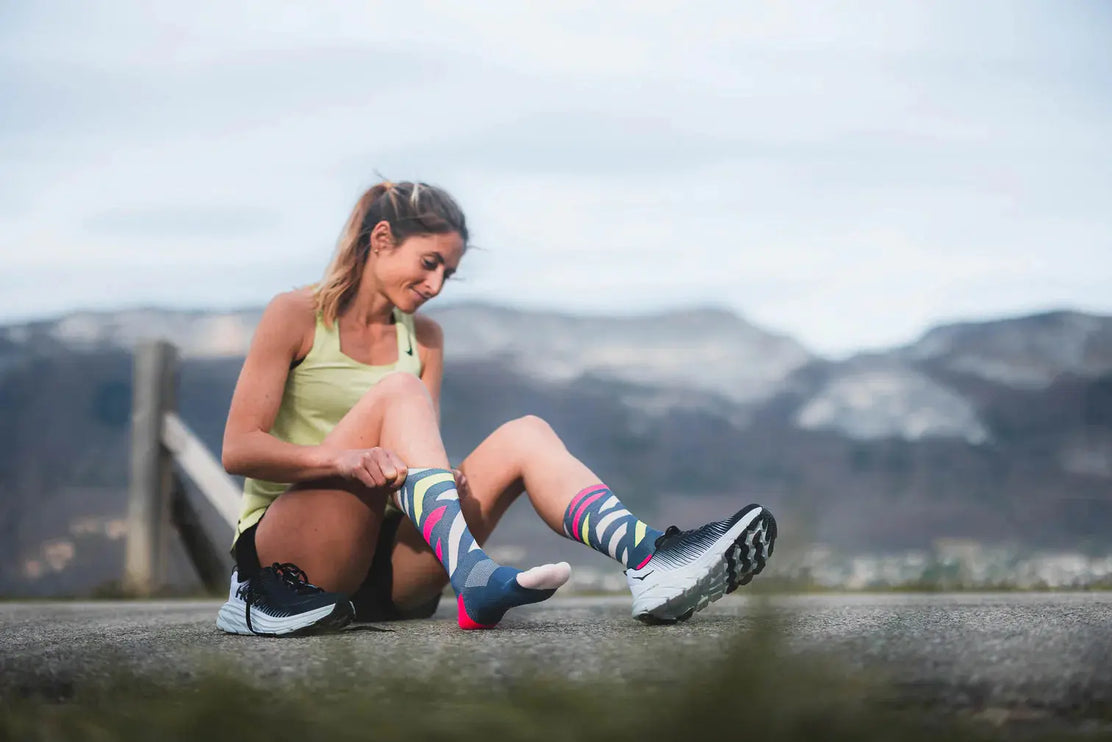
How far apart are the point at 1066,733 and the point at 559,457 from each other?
1157 mm

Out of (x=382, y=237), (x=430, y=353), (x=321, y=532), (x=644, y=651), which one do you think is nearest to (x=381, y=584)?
(x=321, y=532)

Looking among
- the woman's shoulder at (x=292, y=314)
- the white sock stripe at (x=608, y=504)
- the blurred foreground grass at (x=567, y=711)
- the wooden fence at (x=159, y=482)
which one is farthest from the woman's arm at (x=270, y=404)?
the wooden fence at (x=159, y=482)

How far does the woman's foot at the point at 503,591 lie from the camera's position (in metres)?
1.66

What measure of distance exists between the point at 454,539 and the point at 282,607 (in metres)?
0.29

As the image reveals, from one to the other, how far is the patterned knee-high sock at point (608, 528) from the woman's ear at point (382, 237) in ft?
2.32

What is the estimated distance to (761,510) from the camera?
1.79 m

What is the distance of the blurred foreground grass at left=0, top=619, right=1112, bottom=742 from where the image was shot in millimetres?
923

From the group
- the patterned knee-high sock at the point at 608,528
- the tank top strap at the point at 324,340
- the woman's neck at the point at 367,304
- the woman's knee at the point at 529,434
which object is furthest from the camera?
the woman's neck at the point at 367,304

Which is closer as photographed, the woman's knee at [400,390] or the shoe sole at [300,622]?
the shoe sole at [300,622]

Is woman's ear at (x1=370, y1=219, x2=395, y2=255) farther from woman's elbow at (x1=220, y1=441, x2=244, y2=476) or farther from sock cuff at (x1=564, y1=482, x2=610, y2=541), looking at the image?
sock cuff at (x1=564, y1=482, x2=610, y2=541)

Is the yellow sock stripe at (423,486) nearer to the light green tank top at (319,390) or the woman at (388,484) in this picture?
the woman at (388,484)

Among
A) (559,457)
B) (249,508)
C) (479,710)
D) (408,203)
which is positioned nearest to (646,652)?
(479,710)

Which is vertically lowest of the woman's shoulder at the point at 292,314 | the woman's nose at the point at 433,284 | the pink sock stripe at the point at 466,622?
the pink sock stripe at the point at 466,622

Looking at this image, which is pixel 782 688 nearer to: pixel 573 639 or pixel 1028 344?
pixel 573 639
